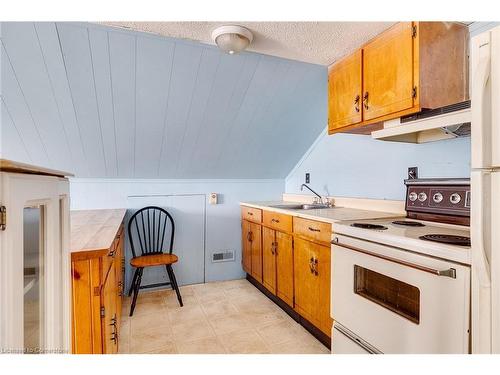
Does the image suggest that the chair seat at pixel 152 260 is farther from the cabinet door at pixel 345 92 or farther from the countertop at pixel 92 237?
the cabinet door at pixel 345 92

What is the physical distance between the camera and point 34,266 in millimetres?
700

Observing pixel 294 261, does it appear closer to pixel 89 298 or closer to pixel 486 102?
pixel 89 298

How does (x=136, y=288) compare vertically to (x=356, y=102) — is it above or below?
below

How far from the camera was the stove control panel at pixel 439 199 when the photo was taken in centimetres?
152

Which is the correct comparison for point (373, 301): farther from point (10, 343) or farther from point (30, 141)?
point (30, 141)

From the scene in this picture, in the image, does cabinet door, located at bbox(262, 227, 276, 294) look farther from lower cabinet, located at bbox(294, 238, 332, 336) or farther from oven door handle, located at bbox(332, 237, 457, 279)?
oven door handle, located at bbox(332, 237, 457, 279)

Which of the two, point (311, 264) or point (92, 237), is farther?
point (311, 264)

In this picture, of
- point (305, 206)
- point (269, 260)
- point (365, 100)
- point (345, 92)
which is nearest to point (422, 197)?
point (365, 100)

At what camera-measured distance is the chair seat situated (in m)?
2.46

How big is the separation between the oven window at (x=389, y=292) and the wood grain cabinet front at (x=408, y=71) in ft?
2.84

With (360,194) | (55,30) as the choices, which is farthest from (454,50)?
(55,30)

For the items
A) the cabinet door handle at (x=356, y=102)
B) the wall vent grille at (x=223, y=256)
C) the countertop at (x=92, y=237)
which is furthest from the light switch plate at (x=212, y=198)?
the cabinet door handle at (x=356, y=102)

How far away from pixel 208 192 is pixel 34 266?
256 centimetres

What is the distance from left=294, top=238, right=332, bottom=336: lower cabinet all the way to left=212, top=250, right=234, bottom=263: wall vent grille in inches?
49.3
